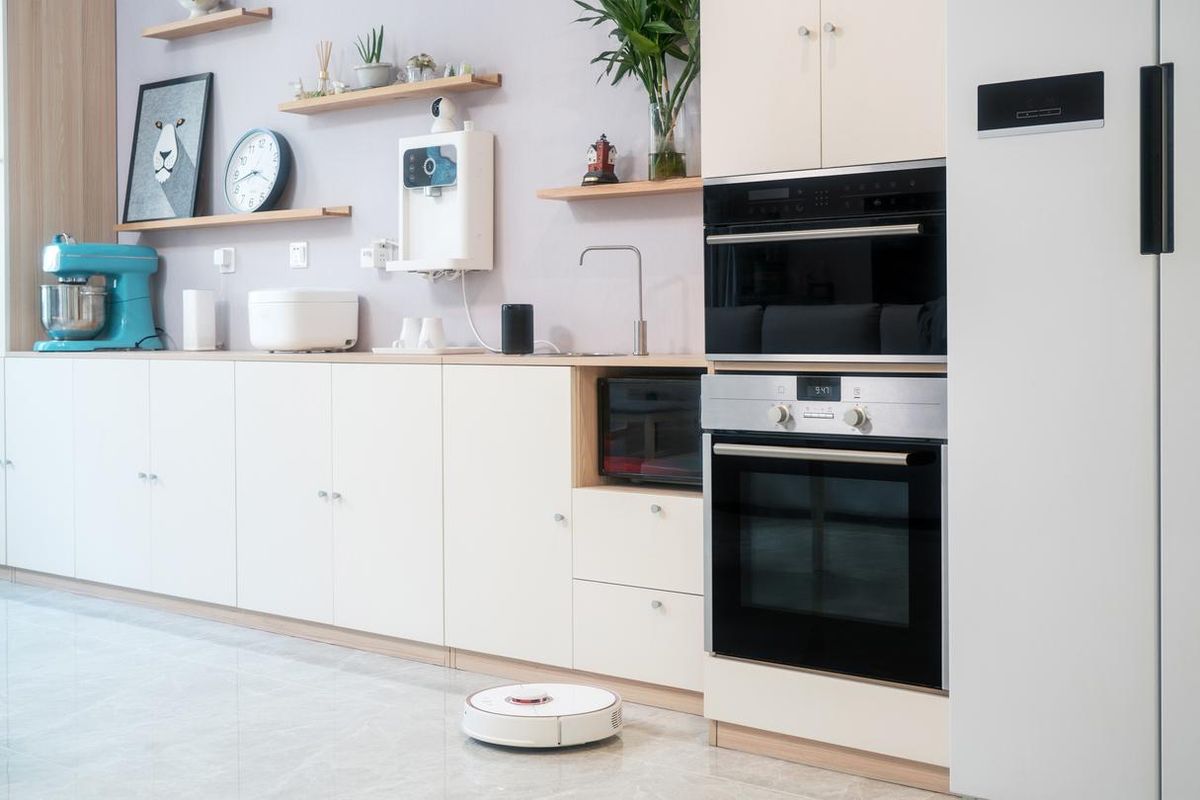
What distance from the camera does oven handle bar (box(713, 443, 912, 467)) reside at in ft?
8.15

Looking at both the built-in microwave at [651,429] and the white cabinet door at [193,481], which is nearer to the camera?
the built-in microwave at [651,429]

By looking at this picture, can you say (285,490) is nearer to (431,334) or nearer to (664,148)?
(431,334)

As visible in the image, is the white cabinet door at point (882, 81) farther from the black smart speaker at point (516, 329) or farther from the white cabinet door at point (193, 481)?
the white cabinet door at point (193, 481)

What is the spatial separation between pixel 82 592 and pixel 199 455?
96 cm

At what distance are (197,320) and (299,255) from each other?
1.58ft

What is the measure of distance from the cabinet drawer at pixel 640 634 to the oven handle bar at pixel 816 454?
433mm

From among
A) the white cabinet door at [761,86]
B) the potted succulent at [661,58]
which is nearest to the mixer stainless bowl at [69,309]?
Answer: the potted succulent at [661,58]

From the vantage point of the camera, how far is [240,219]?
173 inches

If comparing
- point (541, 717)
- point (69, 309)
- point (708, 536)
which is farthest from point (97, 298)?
point (708, 536)

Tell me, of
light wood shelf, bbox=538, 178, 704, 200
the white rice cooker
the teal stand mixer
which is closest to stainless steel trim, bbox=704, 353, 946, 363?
light wood shelf, bbox=538, 178, 704, 200

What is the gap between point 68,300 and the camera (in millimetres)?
4602

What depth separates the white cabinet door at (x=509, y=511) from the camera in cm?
319

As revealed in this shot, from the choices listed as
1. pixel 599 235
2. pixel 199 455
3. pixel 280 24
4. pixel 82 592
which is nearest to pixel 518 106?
pixel 599 235

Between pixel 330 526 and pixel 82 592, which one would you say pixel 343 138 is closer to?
pixel 330 526
